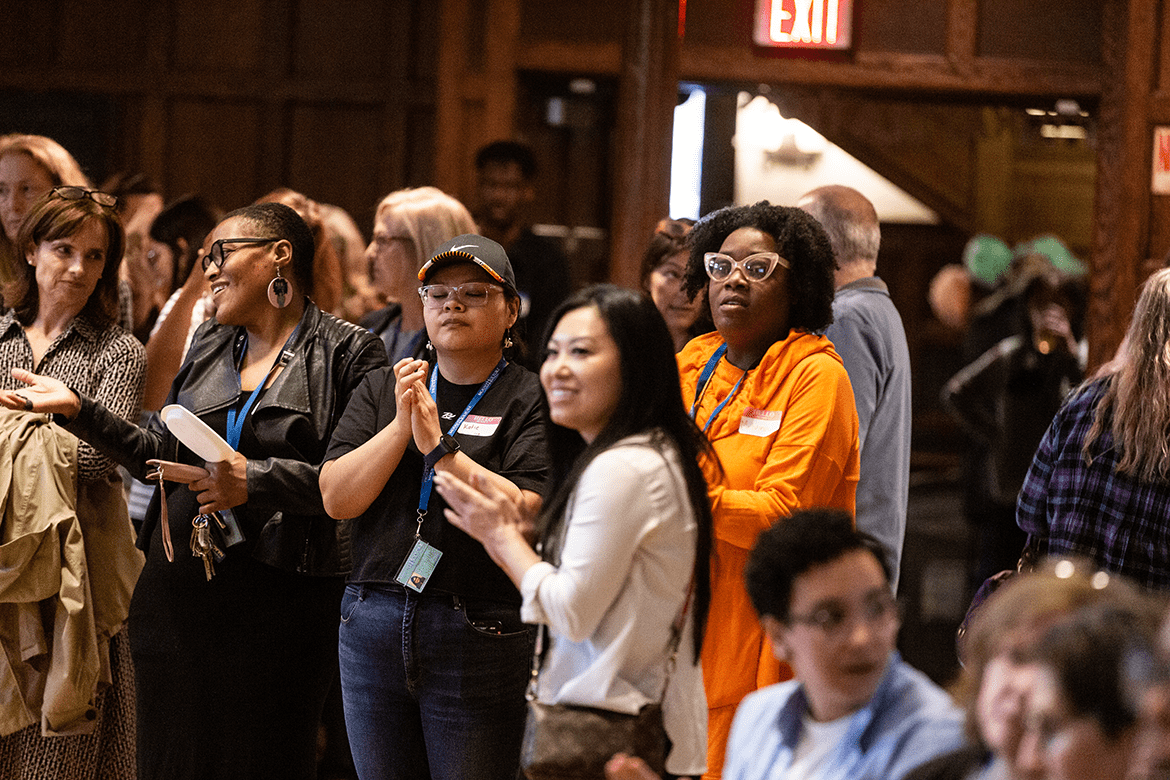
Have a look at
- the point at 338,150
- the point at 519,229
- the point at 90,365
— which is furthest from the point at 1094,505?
the point at 338,150

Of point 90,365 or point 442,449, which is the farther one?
point 90,365

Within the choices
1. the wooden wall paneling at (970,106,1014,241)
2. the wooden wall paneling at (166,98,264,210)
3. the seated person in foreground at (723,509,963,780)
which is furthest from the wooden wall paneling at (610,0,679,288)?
the wooden wall paneling at (970,106,1014,241)

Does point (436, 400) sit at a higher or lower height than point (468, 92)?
lower

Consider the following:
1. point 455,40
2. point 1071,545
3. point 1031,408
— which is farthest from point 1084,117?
point 1071,545

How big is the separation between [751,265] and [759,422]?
0.33 meters

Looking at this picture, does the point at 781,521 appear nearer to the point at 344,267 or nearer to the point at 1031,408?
the point at 344,267

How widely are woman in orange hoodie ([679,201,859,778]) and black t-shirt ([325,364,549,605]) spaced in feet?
1.23

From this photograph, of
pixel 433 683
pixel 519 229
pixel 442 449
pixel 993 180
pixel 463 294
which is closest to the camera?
pixel 442 449

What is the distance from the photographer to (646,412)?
82.2 inches

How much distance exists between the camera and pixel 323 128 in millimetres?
7070

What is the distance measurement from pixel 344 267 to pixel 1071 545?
3357 millimetres

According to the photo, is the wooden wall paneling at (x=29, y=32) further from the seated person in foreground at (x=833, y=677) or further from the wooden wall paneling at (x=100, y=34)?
the seated person in foreground at (x=833, y=677)

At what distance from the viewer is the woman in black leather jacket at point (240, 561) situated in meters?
2.97

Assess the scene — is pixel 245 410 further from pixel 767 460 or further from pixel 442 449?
pixel 767 460
